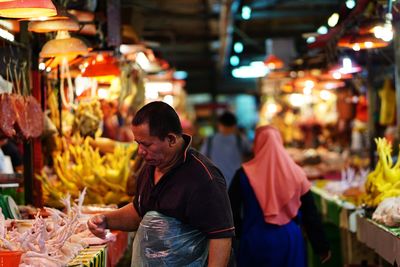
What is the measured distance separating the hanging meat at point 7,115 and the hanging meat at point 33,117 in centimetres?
37

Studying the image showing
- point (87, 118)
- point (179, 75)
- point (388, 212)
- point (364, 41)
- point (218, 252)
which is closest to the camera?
point (218, 252)

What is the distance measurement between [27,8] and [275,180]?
3.04 m

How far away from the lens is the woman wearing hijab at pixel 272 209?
8070mm

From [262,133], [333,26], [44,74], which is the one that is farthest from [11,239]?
[333,26]

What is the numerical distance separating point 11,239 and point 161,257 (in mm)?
926

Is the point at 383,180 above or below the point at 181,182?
below

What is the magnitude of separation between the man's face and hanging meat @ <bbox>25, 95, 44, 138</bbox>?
2.66 meters

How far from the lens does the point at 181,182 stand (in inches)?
218

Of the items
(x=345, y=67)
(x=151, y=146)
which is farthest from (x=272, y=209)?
(x=345, y=67)

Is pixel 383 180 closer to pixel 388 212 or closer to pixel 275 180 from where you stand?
pixel 388 212

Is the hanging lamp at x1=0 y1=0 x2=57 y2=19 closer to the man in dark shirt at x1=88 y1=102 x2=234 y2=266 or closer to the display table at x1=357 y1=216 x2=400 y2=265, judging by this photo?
the man in dark shirt at x1=88 y1=102 x2=234 y2=266

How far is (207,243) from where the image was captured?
5625mm

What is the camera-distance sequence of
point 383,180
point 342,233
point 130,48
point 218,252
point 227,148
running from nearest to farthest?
point 218,252 → point 383,180 → point 342,233 → point 130,48 → point 227,148

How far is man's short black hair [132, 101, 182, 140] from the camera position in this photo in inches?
214
